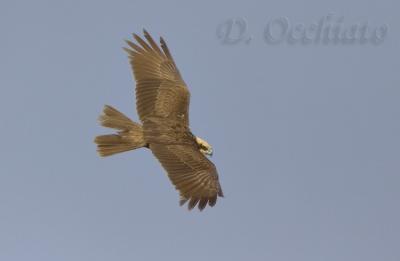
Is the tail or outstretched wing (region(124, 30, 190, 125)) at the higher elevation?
outstretched wing (region(124, 30, 190, 125))

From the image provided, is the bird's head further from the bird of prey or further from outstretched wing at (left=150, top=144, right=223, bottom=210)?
outstretched wing at (left=150, top=144, right=223, bottom=210)

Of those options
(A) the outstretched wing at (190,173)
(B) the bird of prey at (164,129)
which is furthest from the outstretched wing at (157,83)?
(A) the outstretched wing at (190,173)

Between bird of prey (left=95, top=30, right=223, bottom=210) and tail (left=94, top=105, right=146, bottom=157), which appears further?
tail (left=94, top=105, right=146, bottom=157)

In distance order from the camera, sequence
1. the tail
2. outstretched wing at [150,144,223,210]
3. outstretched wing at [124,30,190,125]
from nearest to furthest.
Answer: outstretched wing at [150,144,223,210]
the tail
outstretched wing at [124,30,190,125]

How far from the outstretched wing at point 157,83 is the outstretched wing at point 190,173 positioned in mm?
1479

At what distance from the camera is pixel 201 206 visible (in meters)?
15.4

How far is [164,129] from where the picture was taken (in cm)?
1759

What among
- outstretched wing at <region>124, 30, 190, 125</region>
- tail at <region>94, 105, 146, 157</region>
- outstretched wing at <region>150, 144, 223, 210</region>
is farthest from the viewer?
outstretched wing at <region>124, 30, 190, 125</region>

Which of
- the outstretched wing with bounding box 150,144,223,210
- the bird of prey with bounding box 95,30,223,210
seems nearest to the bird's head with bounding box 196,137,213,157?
the bird of prey with bounding box 95,30,223,210

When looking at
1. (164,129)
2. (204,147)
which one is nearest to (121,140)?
(164,129)

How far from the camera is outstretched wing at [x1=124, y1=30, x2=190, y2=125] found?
1833cm

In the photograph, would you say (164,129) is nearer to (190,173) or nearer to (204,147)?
(204,147)

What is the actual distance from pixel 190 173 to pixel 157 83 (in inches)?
136

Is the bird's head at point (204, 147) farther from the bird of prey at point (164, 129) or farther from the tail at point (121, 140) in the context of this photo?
the tail at point (121, 140)
